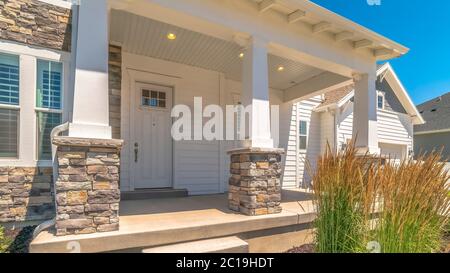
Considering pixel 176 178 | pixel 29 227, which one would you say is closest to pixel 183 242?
pixel 29 227

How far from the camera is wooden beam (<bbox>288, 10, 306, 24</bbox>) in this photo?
3852 millimetres

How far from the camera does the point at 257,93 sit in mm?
3689

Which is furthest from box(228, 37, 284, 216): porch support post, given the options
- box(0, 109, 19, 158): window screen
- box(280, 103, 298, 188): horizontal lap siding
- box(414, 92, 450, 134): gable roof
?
box(414, 92, 450, 134): gable roof

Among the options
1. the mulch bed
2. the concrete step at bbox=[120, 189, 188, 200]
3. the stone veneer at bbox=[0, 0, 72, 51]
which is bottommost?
the mulch bed

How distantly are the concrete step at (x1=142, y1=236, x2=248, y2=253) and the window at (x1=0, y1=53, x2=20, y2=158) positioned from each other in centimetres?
263

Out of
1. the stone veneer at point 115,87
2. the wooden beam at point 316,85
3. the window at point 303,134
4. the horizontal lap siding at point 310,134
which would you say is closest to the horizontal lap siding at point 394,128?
the horizontal lap siding at point 310,134

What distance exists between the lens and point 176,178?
5531 mm

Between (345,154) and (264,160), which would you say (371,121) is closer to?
(264,160)

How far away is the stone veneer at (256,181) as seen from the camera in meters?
3.41

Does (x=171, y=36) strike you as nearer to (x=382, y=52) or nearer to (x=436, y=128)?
(x=382, y=52)

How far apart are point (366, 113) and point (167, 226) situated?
4178 mm

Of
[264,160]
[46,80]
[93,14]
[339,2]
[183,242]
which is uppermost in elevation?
[339,2]

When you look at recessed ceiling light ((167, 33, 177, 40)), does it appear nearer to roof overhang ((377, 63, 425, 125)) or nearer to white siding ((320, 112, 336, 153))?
white siding ((320, 112, 336, 153))
